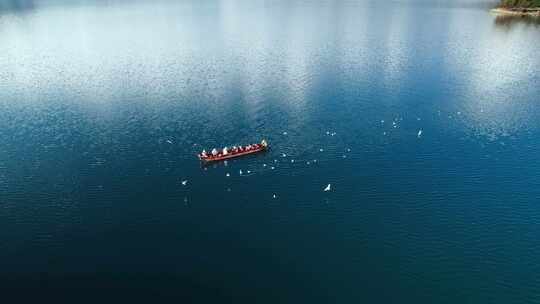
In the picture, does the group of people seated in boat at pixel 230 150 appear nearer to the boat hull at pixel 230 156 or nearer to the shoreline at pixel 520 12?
the boat hull at pixel 230 156

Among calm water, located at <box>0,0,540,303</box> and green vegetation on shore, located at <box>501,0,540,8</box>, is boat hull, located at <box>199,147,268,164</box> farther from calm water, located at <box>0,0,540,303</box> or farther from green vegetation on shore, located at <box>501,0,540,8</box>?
green vegetation on shore, located at <box>501,0,540,8</box>

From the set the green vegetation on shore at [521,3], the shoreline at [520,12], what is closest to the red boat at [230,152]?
the shoreline at [520,12]

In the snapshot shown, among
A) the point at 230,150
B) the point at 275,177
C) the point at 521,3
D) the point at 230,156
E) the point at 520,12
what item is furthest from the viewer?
the point at 521,3

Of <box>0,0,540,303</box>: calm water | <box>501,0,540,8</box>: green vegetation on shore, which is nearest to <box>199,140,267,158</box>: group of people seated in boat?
<box>0,0,540,303</box>: calm water

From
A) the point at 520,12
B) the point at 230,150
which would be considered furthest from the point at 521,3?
the point at 230,150

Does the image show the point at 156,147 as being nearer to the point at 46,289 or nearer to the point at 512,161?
the point at 46,289

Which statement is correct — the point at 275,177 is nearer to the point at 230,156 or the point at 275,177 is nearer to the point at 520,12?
the point at 230,156
